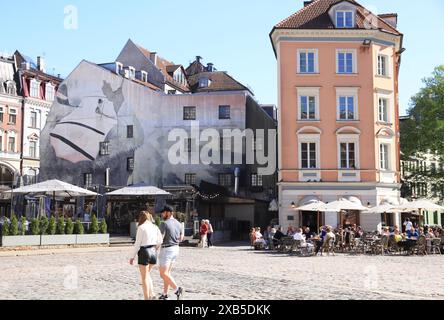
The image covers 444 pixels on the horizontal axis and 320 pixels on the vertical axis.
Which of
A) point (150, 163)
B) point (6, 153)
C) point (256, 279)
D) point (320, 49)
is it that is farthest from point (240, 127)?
point (256, 279)

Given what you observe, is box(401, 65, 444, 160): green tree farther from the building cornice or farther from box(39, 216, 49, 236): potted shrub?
box(39, 216, 49, 236): potted shrub

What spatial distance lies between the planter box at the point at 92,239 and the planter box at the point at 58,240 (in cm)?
39

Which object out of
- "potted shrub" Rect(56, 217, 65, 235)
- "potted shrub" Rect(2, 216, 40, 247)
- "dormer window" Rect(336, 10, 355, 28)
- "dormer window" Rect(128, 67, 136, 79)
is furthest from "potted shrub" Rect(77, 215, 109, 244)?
"dormer window" Rect(128, 67, 136, 79)

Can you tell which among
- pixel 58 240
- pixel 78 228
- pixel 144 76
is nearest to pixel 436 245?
pixel 78 228

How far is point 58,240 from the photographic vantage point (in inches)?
1107

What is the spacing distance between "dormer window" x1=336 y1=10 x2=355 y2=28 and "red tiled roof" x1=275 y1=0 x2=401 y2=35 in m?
0.43

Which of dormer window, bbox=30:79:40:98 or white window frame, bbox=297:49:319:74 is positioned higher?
dormer window, bbox=30:79:40:98

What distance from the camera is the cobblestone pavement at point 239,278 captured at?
A: 12159 mm

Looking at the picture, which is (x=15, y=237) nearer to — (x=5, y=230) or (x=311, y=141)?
(x=5, y=230)

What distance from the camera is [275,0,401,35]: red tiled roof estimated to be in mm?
38094

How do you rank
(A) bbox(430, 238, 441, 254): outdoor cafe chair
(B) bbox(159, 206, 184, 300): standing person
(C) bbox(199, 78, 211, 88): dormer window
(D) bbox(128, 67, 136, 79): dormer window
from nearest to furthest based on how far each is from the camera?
(B) bbox(159, 206, 184, 300): standing person, (A) bbox(430, 238, 441, 254): outdoor cafe chair, (D) bbox(128, 67, 136, 79): dormer window, (C) bbox(199, 78, 211, 88): dormer window

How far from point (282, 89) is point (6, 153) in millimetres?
35806

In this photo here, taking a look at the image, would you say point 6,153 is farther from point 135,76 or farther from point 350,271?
point 350,271

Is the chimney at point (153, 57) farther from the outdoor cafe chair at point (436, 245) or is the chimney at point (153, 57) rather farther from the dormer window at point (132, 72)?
the outdoor cafe chair at point (436, 245)
